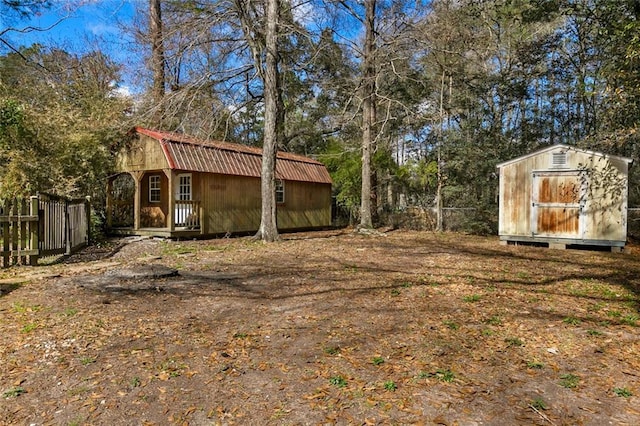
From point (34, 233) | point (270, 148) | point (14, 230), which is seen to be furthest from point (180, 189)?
point (14, 230)

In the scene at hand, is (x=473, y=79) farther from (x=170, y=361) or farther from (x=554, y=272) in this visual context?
(x=170, y=361)

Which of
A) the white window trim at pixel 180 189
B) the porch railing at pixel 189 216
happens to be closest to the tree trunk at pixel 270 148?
the porch railing at pixel 189 216

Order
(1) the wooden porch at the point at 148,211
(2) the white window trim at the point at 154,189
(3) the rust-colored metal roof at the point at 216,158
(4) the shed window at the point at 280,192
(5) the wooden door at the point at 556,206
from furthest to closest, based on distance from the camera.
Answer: (4) the shed window at the point at 280,192, (2) the white window trim at the point at 154,189, (1) the wooden porch at the point at 148,211, (3) the rust-colored metal roof at the point at 216,158, (5) the wooden door at the point at 556,206

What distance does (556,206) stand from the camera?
1185 cm

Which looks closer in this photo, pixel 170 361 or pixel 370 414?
pixel 370 414

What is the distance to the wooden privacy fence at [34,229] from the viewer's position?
7336 mm

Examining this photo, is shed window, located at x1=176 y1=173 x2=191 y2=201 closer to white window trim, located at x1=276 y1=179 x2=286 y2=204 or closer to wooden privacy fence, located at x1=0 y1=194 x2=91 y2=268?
white window trim, located at x1=276 y1=179 x2=286 y2=204

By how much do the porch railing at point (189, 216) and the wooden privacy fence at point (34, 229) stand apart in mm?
4465

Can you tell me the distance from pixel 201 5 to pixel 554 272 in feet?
41.5

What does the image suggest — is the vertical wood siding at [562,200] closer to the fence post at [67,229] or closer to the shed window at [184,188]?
the shed window at [184,188]

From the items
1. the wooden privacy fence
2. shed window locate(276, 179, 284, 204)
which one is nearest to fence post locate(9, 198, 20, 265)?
the wooden privacy fence

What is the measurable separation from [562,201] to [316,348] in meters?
10.8

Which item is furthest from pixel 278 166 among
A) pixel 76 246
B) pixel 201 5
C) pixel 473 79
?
pixel 473 79

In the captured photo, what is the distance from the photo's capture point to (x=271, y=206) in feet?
41.8
